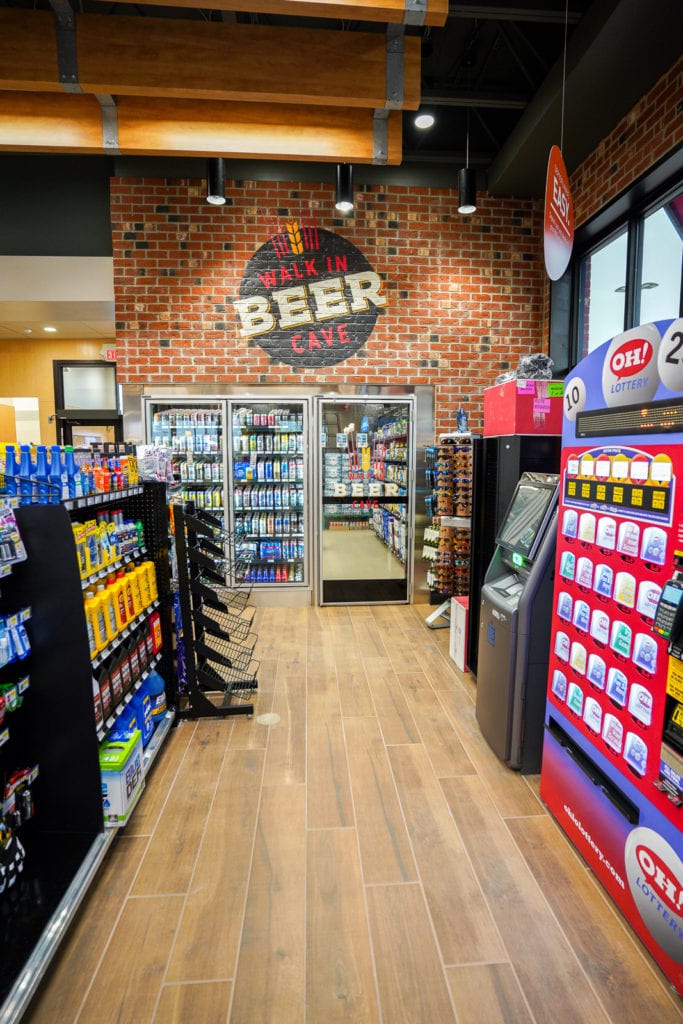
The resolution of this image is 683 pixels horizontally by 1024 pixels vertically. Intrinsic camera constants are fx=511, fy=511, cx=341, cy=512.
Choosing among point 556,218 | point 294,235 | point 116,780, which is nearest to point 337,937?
point 116,780

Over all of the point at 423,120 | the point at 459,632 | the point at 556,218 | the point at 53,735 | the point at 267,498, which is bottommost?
the point at 459,632

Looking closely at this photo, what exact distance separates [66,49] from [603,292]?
4.53 m

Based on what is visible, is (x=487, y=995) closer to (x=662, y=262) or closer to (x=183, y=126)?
(x=662, y=262)

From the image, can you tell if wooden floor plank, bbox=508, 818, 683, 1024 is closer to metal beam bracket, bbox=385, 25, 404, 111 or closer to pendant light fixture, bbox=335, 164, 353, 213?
metal beam bracket, bbox=385, 25, 404, 111

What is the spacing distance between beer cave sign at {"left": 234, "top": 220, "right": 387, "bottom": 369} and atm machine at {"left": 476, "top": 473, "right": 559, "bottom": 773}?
331cm

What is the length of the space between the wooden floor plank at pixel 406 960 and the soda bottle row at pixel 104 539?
176 centimetres

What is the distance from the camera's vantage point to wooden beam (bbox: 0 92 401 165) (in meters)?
3.51

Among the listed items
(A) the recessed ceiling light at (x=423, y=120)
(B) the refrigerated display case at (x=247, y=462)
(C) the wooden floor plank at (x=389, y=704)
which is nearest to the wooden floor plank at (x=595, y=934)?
(C) the wooden floor plank at (x=389, y=704)

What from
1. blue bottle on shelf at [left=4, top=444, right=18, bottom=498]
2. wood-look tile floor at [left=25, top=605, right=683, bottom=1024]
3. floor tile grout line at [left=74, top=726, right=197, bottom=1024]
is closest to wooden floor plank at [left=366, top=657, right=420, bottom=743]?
wood-look tile floor at [left=25, top=605, right=683, bottom=1024]

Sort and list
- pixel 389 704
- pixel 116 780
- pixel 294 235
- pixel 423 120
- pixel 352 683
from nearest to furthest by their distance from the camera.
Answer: pixel 116 780 → pixel 389 704 → pixel 352 683 → pixel 423 120 → pixel 294 235

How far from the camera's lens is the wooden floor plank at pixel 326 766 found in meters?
2.43

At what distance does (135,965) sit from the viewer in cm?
171

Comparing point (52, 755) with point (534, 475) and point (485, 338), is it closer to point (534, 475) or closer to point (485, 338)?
point (534, 475)

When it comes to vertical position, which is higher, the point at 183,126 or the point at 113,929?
the point at 183,126
